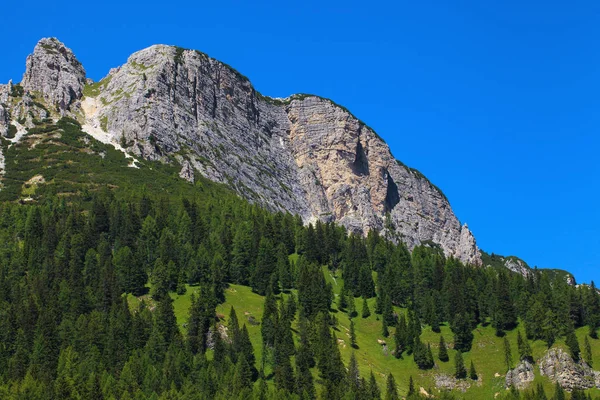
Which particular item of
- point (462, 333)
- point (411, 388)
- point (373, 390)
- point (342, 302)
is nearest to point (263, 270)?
point (342, 302)

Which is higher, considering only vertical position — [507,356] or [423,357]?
[423,357]

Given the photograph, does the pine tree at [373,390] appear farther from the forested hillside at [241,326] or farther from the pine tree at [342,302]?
the pine tree at [342,302]

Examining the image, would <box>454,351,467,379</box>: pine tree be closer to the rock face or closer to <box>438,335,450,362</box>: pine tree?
<box>438,335,450,362</box>: pine tree

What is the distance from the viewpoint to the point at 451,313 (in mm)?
183500

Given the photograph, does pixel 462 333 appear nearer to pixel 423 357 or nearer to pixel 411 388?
pixel 423 357

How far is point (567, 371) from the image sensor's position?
6043 inches

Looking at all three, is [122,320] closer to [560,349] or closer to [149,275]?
[149,275]

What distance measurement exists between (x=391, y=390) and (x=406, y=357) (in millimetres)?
27457

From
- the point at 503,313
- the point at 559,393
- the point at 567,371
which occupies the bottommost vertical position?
the point at 559,393

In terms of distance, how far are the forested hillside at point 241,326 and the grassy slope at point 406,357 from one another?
0.41 metres

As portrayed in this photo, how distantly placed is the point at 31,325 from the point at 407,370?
261 ft

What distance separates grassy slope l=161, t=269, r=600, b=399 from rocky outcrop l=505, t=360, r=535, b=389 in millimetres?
1423

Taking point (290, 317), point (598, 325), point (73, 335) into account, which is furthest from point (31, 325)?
point (598, 325)

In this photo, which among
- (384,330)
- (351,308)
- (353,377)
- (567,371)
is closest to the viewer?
(353,377)
